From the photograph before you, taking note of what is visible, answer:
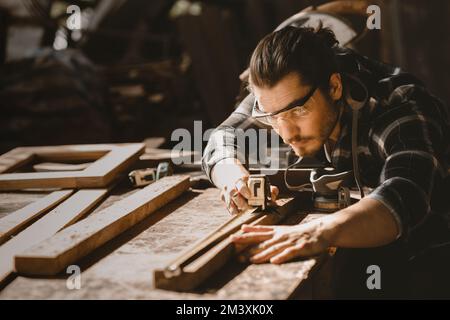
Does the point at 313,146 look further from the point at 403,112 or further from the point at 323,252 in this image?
the point at 323,252

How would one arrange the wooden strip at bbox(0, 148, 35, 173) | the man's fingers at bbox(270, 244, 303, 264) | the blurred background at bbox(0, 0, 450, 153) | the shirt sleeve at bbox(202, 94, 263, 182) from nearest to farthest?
the man's fingers at bbox(270, 244, 303, 264) < the shirt sleeve at bbox(202, 94, 263, 182) < the wooden strip at bbox(0, 148, 35, 173) < the blurred background at bbox(0, 0, 450, 153)

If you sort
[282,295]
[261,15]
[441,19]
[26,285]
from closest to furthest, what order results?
[282,295] < [26,285] < [441,19] < [261,15]

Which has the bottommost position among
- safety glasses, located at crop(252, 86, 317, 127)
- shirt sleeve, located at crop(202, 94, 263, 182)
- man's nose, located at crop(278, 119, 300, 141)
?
shirt sleeve, located at crop(202, 94, 263, 182)

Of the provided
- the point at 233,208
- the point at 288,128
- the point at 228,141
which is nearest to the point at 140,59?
the point at 228,141

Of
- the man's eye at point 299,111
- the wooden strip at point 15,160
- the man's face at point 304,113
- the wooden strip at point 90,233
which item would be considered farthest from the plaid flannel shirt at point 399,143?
the wooden strip at point 15,160

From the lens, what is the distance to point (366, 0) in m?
4.21

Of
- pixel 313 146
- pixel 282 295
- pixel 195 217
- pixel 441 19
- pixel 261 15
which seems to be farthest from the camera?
pixel 261 15

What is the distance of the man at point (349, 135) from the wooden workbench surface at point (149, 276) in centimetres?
11

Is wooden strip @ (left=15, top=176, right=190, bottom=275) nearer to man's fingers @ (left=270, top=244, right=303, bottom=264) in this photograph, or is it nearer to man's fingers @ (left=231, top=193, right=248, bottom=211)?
man's fingers @ (left=231, top=193, right=248, bottom=211)

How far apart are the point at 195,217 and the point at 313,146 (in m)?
0.71

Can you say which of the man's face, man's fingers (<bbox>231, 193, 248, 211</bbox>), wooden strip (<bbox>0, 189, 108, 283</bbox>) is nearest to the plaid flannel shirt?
the man's face

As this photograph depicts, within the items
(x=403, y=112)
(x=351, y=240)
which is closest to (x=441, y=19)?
(x=403, y=112)

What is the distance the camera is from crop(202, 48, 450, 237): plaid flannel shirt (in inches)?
83.4

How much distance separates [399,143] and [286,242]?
0.69 m
